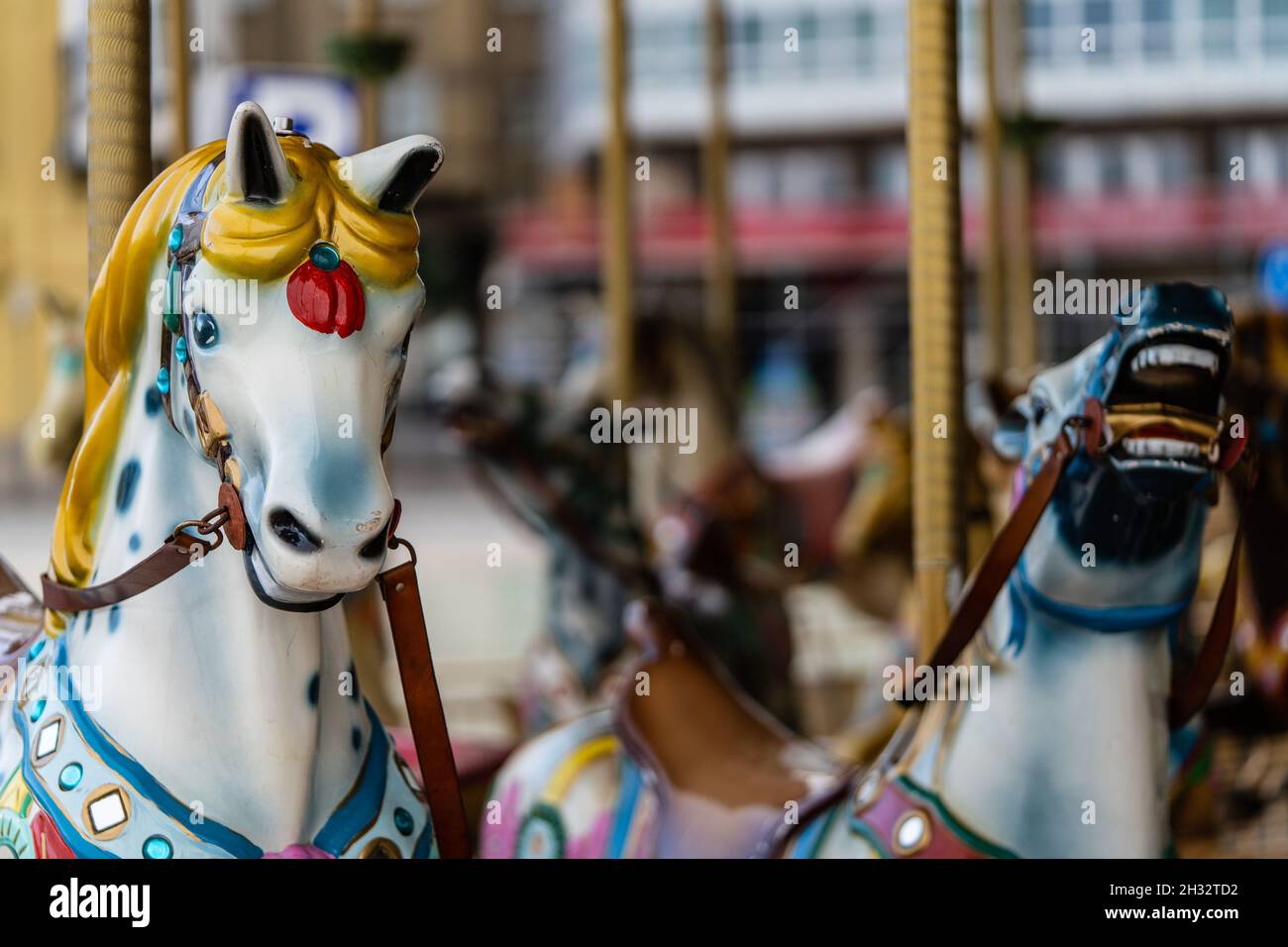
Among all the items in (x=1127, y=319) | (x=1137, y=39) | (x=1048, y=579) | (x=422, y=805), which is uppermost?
(x=1137, y=39)

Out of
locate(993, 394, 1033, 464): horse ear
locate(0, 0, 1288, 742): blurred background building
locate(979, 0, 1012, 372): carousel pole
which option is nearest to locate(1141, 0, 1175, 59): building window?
locate(0, 0, 1288, 742): blurred background building

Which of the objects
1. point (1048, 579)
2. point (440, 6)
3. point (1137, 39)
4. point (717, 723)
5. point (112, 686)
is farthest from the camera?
point (440, 6)

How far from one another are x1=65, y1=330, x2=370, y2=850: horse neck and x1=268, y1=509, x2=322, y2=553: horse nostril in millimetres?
209

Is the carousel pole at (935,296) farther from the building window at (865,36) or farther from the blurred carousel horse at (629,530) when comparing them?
the building window at (865,36)

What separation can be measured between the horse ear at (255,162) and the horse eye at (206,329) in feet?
0.42

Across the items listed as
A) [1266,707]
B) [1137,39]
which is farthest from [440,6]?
[1266,707]

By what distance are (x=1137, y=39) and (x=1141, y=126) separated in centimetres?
137

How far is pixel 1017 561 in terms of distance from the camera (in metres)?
2.23

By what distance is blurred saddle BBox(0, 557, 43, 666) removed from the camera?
2227mm

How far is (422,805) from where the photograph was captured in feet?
6.81

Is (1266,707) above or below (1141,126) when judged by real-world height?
below

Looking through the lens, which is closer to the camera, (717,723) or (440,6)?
(717,723)

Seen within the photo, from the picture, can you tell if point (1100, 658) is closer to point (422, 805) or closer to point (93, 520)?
point (422, 805)

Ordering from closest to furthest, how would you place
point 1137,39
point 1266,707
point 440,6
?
point 1266,707 → point 1137,39 → point 440,6
